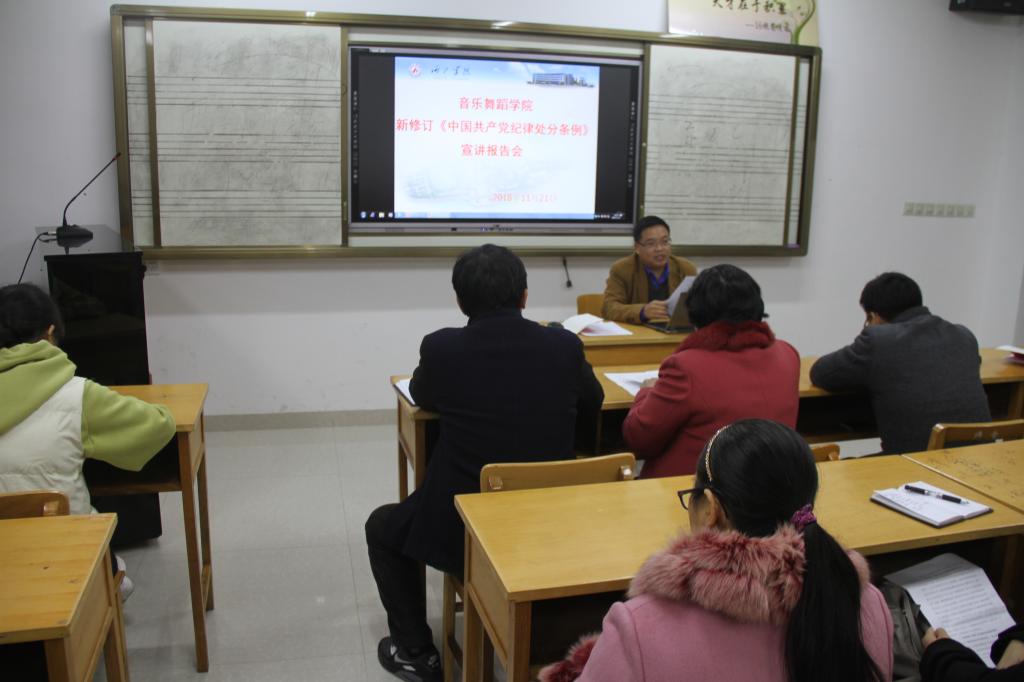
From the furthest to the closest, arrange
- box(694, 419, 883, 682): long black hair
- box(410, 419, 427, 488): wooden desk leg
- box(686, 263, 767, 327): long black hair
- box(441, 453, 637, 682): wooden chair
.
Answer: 1. box(410, 419, 427, 488): wooden desk leg
2. box(686, 263, 767, 327): long black hair
3. box(441, 453, 637, 682): wooden chair
4. box(694, 419, 883, 682): long black hair

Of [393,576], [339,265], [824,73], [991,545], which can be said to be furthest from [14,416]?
[824,73]

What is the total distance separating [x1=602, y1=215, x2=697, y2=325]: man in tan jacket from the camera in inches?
166

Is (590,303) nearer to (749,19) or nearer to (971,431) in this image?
(749,19)

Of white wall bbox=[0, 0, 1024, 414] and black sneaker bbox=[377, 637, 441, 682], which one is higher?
white wall bbox=[0, 0, 1024, 414]

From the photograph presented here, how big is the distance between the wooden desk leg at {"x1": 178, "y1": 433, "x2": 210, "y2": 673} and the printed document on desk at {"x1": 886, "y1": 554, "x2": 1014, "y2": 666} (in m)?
1.76

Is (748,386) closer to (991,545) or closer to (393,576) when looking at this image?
(991,545)

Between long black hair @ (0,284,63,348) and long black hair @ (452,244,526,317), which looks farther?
long black hair @ (452,244,526,317)

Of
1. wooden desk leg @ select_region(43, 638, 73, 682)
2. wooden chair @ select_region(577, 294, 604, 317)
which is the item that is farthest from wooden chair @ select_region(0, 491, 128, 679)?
wooden chair @ select_region(577, 294, 604, 317)

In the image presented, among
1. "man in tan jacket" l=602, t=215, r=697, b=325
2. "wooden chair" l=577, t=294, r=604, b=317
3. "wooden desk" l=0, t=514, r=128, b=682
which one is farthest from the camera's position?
"wooden chair" l=577, t=294, r=604, b=317

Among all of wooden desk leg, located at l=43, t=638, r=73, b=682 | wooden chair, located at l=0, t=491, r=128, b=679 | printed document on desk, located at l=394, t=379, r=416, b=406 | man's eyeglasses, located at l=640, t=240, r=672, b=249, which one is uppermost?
man's eyeglasses, located at l=640, t=240, r=672, b=249

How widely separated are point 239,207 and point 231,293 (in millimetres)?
460

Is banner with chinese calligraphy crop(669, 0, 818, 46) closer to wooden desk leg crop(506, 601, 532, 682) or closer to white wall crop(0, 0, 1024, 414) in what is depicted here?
white wall crop(0, 0, 1024, 414)

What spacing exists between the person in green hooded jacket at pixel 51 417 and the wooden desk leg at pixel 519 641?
1165 millimetres

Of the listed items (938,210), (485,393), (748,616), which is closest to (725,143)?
(938,210)
